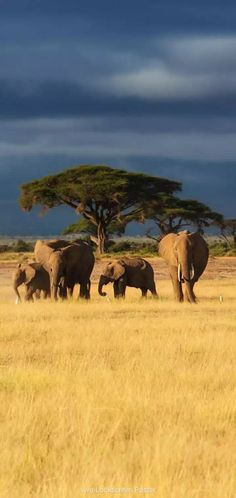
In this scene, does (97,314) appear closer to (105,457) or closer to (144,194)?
(105,457)

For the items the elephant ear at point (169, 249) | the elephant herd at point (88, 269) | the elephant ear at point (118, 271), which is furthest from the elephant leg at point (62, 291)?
the elephant ear at point (169, 249)

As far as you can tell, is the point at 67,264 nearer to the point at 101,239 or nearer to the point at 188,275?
the point at 188,275

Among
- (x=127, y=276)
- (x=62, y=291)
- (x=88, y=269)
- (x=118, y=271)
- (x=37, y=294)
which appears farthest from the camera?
(x=37, y=294)

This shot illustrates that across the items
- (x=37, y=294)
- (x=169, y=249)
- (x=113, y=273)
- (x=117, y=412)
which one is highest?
(x=117, y=412)

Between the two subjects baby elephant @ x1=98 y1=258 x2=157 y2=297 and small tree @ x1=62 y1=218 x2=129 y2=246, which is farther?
small tree @ x1=62 y1=218 x2=129 y2=246

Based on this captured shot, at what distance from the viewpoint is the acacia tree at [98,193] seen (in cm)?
6288

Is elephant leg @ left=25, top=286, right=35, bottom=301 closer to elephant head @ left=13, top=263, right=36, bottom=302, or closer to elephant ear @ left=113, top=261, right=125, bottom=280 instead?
elephant head @ left=13, top=263, right=36, bottom=302

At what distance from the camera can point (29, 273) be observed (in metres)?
27.4

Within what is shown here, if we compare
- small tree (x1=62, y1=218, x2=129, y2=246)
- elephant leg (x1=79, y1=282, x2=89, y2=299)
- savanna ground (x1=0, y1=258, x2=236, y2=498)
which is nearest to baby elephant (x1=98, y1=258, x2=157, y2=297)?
elephant leg (x1=79, y1=282, x2=89, y2=299)

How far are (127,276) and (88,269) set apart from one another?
4.78 feet

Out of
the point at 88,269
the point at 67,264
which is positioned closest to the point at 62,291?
the point at 67,264

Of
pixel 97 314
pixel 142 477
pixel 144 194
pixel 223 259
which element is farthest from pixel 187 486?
pixel 144 194

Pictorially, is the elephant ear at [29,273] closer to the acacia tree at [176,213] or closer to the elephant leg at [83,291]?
the elephant leg at [83,291]

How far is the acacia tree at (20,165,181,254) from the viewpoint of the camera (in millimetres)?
62875
